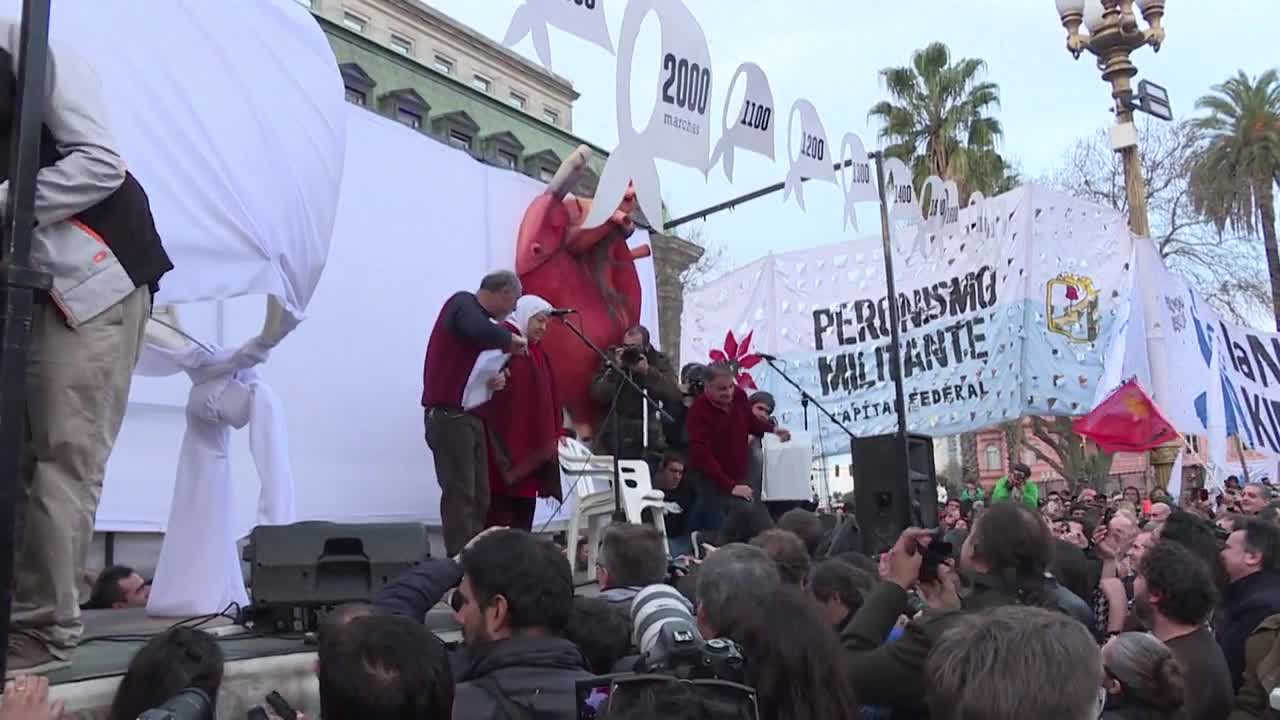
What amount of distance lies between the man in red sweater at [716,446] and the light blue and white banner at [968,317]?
7.61 feet

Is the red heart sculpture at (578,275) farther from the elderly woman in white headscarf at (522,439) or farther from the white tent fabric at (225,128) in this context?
the white tent fabric at (225,128)

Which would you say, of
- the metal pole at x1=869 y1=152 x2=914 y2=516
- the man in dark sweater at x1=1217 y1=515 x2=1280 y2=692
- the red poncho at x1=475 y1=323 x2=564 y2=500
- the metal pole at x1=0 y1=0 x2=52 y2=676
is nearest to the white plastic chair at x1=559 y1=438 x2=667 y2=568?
the red poncho at x1=475 y1=323 x2=564 y2=500

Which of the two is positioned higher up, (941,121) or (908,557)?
(941,121)

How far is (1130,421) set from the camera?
839 centimetres

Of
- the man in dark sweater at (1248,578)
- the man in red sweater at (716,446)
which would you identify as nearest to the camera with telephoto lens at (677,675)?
the man in dark sweater at (1248,578)

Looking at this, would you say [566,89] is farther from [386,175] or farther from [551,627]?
[551,627]

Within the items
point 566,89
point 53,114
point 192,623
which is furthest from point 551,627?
point 566,89

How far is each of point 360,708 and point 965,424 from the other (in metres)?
7.38

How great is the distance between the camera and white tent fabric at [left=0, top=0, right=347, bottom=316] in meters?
3.97

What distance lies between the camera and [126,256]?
111 inches

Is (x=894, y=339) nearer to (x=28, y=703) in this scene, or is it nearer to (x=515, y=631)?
(x=515, y=631)

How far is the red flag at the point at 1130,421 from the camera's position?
27.4 ft

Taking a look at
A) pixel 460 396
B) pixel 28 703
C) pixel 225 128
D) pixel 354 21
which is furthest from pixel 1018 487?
pixel 354 21

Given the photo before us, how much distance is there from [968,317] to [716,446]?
9.91 feet
